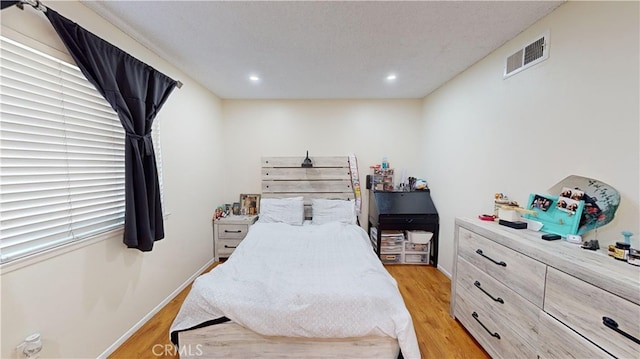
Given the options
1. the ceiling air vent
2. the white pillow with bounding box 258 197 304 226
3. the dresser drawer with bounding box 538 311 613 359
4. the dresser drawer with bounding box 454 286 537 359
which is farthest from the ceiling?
the dresser drawer with bounding box 454 286 537 359

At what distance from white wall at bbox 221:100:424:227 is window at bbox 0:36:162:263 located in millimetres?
2027

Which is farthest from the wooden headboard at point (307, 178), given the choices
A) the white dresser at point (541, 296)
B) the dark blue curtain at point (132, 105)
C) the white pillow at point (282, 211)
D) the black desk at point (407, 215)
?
the white dresser at point (541, 296)

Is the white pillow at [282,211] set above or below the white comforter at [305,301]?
above

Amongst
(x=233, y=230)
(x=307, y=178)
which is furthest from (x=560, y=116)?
(x=233, y=230)

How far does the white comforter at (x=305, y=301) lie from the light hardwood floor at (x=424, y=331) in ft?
1.45

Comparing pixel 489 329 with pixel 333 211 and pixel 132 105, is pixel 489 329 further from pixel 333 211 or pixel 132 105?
pixel 132 105

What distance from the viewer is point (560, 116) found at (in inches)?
61.2

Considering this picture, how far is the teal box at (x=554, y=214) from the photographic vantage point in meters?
1.39

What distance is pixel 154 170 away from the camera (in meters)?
1.94

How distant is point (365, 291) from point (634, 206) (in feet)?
5.05

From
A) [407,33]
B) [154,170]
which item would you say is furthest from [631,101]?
[154,170]

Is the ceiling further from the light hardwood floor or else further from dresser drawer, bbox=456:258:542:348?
the light hardwood floor

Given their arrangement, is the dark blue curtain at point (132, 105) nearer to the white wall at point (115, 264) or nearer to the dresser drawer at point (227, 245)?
the white wall at point (115, 264)

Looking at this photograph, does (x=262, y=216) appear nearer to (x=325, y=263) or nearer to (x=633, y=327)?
(x=325, y=263)
